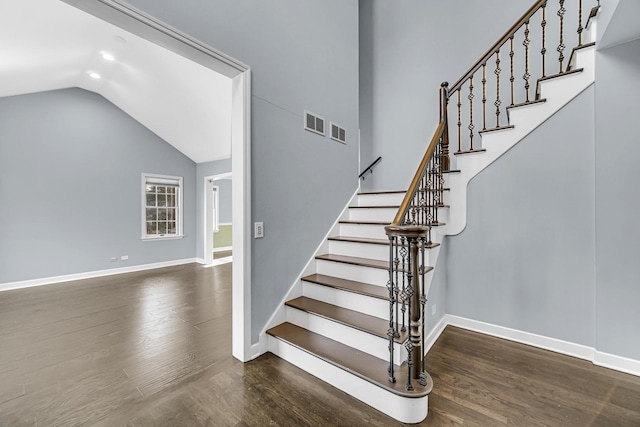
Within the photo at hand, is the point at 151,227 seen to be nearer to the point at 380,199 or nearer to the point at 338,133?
the point at 338,133

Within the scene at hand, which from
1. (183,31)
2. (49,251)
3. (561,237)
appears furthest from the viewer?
(49,251)

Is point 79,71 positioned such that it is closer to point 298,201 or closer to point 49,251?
point 49,251

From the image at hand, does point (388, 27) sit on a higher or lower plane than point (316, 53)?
higher

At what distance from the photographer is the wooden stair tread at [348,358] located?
62.7 inches

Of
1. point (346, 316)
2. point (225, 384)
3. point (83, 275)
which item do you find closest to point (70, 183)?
point (83, 275)

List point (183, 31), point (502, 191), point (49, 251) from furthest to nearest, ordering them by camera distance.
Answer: point (49, 251), point (502, 191), point (183, 31)

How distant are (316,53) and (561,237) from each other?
3.04 m

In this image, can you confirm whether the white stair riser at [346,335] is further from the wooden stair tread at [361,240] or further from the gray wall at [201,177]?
the gray wall at [201,177]

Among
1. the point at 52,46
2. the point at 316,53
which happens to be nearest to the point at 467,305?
the point at 316,53

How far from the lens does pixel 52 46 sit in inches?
133

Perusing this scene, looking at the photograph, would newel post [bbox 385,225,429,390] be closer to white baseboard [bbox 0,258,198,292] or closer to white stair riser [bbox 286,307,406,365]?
white stair riser [bbox 286,307,406,365]

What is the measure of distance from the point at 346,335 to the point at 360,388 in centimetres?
40

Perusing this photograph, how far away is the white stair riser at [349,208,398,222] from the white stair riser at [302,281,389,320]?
1.01 metres

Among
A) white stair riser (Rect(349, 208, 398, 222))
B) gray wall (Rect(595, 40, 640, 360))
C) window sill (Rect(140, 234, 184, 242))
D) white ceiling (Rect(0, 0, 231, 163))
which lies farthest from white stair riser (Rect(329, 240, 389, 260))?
window sill (Rect(140, 234, 184, 242))
